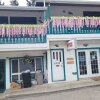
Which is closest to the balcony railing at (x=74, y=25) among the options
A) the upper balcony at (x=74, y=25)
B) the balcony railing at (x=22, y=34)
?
the upper balcony at (x=74, y=25)

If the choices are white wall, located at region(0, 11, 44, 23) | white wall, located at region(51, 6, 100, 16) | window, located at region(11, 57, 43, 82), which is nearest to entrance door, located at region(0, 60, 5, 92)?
window, located at region(11, 57, 43, 82)

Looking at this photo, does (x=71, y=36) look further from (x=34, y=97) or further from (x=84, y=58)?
(x=34, y=97)

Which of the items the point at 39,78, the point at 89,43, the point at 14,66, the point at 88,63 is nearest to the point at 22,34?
the point at 14,66

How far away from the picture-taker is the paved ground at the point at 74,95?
461 inches

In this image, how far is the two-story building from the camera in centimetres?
1616

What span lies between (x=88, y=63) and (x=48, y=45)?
3.87m

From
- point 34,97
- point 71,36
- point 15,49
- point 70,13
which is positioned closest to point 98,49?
point 71,36

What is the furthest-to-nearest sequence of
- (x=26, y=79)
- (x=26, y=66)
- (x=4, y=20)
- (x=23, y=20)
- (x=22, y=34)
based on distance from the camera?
1. (x=23, y=20)
2. (x=4, y=20)
3. (x=26, y=66)
4. (x=22, y=34)
5. (x=26, y=79)

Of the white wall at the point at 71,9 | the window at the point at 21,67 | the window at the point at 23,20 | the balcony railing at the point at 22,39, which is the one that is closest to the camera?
the balcony railing at the point at 22,39

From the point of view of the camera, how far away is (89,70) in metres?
18.1

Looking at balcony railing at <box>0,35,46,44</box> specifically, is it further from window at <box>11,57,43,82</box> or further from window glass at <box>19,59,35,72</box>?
window glass at <box>19,59,35,72</box>

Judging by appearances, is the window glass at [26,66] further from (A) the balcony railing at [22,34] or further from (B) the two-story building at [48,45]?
(A) the balcony railing at [22,34]

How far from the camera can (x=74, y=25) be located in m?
17.1

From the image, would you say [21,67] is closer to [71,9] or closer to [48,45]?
[48,45]
